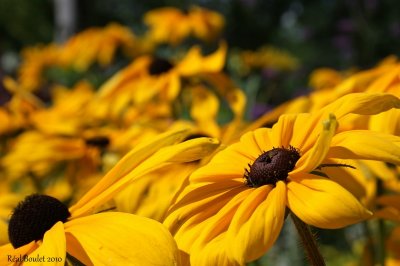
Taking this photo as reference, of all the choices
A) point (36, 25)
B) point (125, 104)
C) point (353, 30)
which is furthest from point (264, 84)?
point (36, 25)

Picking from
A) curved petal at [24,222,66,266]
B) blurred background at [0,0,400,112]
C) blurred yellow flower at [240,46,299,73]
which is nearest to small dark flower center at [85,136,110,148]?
curved petal at [24,222,66,266]

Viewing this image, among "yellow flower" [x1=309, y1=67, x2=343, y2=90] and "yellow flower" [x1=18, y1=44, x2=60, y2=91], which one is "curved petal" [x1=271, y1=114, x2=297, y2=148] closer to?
"yellow flower" [x1=309, y1=67, x2=343, y2=90]

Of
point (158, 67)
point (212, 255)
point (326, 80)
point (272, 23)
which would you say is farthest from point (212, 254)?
point (272, 23)

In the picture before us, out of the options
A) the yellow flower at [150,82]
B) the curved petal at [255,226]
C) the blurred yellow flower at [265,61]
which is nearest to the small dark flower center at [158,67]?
the yellow flower at [150,82]

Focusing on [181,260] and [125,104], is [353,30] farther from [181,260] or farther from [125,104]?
[181,260]

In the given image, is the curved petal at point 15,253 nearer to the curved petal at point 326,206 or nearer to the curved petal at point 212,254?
the curved petal at point 212,254
